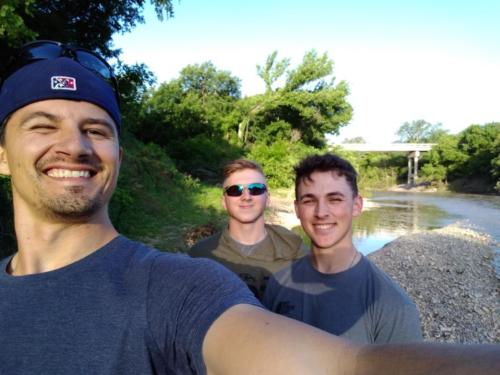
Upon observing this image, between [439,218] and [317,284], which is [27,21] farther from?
[439,218]

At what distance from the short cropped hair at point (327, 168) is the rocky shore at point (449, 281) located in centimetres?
570

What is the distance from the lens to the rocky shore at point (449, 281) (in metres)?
7.26

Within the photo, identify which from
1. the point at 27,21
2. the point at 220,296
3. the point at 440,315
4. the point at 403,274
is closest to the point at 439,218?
the point at 403,274

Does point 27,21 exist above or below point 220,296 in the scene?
above

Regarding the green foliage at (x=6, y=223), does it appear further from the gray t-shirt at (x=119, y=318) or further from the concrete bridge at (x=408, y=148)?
the concrete bridge at (x=408, y=148)

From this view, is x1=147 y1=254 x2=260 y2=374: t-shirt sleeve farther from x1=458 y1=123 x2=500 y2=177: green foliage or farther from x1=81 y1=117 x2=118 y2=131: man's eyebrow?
x1=458 y1=123 x2=500 y2=177: green foliage

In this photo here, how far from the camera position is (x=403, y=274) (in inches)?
433

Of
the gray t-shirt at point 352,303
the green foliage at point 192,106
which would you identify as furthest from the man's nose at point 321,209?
the green foliage at point 192,106

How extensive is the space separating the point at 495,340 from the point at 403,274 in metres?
4.18

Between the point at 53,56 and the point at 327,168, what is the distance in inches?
60.4

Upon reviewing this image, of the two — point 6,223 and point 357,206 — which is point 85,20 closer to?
point 6,223

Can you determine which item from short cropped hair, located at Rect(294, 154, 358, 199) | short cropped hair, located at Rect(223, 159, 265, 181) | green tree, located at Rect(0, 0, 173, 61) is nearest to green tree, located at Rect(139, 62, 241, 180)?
green tree, located at Rect(0, 0, 173, 61)

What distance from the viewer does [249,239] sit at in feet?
9.42

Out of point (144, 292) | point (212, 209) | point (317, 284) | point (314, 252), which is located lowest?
point (212, 209)
